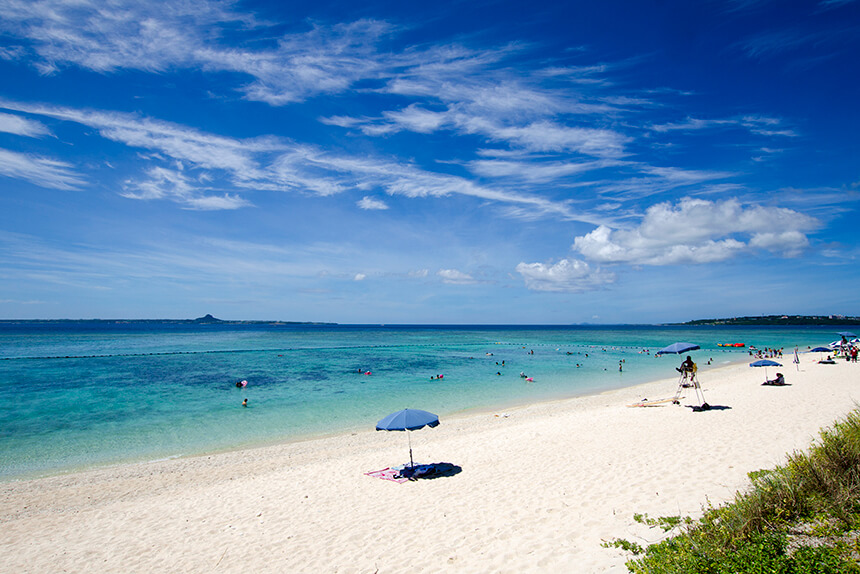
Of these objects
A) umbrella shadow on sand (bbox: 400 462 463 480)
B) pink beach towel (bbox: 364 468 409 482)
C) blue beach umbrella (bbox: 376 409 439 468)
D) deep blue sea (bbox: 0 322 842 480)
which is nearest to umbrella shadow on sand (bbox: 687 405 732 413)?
deep blue sea (bbox: 0 322 842 480)

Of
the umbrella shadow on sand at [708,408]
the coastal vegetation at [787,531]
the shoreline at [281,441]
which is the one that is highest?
the coastal vegetation at [787,531]

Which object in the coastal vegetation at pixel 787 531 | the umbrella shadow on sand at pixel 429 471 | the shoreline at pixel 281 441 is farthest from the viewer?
the shoreline at pixel 281 441

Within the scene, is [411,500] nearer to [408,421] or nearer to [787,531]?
[408,421]

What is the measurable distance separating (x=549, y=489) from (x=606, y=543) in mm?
3167

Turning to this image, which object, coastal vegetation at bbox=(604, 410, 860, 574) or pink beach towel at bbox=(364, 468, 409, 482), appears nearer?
coastal vegetation at bbox=(604, 410, 860, 574)

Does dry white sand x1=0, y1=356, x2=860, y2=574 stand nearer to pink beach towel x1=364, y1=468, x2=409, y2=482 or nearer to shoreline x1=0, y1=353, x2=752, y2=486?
pink beach towel x1=364, y1=468, x2=409, y2=482

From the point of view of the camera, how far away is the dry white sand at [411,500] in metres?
7.62

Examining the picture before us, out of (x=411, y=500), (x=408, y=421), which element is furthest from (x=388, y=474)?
(x=411, y=500)

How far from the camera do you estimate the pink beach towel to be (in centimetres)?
1206

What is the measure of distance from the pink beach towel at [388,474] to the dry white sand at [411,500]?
0.28 meters

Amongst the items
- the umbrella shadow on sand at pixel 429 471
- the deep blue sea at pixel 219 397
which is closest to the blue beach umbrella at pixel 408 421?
the umbrella shadow on sand at pixel 429 471

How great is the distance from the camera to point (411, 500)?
1035cm

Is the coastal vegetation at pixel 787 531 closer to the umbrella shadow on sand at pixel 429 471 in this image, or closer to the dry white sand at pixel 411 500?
the dry white sand at pixel 411 500

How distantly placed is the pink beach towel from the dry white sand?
0.92 feet
